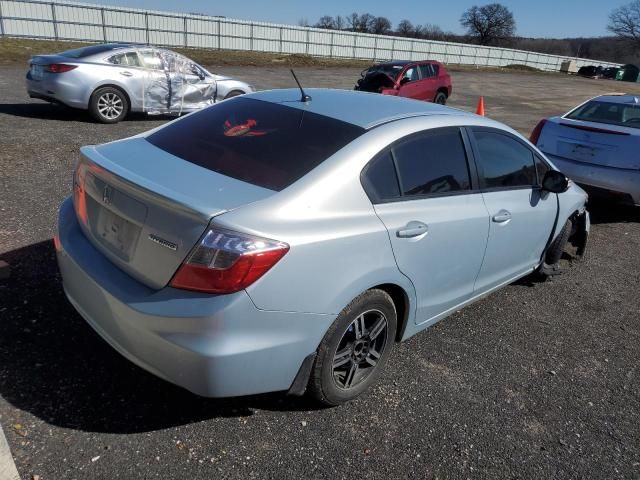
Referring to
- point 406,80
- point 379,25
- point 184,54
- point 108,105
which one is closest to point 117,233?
point 108,105

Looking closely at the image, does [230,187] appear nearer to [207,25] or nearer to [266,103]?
[266,103]

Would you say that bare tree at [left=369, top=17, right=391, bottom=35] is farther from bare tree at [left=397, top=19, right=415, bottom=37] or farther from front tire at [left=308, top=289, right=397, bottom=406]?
front tire at [left=308, top=289, right=397, bottom=406]

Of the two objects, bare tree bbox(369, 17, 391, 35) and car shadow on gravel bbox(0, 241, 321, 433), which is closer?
car shadow on gravel bbox(0, 241, 321, 433)

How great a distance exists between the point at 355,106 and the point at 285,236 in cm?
134

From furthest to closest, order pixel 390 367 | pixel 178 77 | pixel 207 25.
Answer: pixel 207 25 → pixel 178 77 → pixel 390 367

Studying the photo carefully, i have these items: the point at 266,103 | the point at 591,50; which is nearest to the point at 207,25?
the point at 266,103

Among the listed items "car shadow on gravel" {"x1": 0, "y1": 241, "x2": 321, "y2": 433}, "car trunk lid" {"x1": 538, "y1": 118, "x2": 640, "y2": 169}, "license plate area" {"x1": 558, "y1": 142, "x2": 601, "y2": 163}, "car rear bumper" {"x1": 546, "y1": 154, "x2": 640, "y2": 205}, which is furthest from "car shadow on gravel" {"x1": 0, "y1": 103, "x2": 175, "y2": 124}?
"car rear bumper" {"x1": 546, "y1": 154, "x2": 640, "y2": 205}

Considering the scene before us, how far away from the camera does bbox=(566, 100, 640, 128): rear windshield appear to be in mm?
7207

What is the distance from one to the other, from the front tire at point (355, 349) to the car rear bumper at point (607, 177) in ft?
15.7

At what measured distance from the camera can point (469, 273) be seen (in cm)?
348

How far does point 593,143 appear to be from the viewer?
6.64 metres

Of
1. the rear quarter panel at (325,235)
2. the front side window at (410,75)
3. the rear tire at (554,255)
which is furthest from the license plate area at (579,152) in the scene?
the front side window at (410,75)

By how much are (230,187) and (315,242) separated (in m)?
0.50

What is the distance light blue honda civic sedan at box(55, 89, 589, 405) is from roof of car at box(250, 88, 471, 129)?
0.06ft
